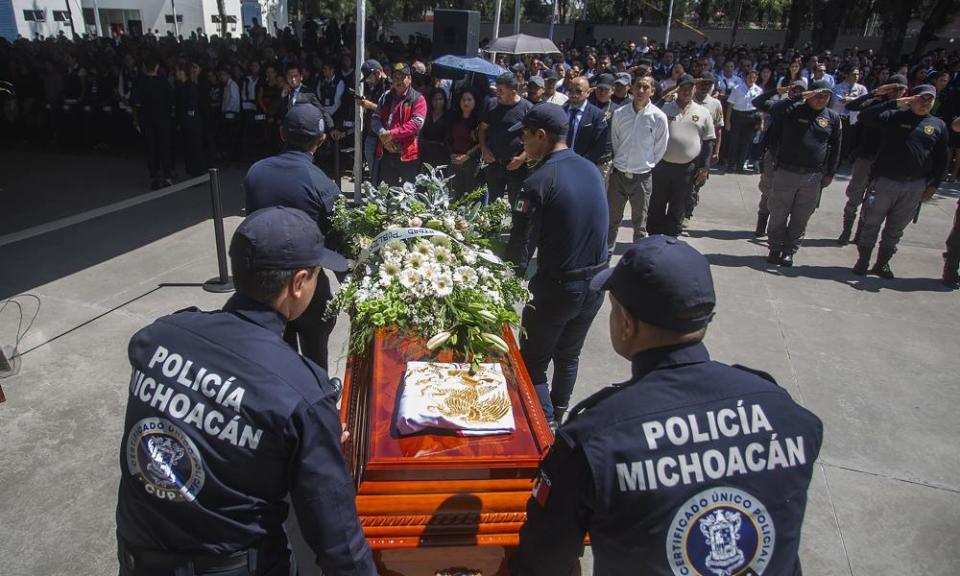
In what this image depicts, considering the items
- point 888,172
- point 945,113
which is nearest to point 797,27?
point 945,113

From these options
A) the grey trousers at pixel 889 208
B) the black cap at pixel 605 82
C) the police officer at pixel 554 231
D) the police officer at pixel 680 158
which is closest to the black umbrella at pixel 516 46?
the black cap at pixel 605 82

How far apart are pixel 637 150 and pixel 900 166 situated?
248 centimetres

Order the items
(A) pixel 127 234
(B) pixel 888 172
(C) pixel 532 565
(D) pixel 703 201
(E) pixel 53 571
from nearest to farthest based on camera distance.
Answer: (C) pixel 532 565 < (E) pixel 53 571 < (B) pixel 888 172 < (A) pixel 127 234 < (D) pixel 703 201

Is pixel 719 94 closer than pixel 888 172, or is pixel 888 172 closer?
pixel 888 172

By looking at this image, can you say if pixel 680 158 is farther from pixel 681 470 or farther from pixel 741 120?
pixel 681 470

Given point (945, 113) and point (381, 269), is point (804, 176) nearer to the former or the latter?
point (381, 269)

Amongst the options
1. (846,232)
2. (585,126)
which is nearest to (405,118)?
(585,126)

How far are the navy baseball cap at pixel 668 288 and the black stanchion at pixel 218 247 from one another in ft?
14.8

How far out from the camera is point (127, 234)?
21.6 ft

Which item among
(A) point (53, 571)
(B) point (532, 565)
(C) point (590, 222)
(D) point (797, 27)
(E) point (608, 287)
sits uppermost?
(D) point (797, 27)

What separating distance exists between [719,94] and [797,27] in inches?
775

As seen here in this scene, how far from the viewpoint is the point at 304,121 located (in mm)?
3176

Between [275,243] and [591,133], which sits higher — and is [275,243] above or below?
above

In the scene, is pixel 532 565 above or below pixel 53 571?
above
